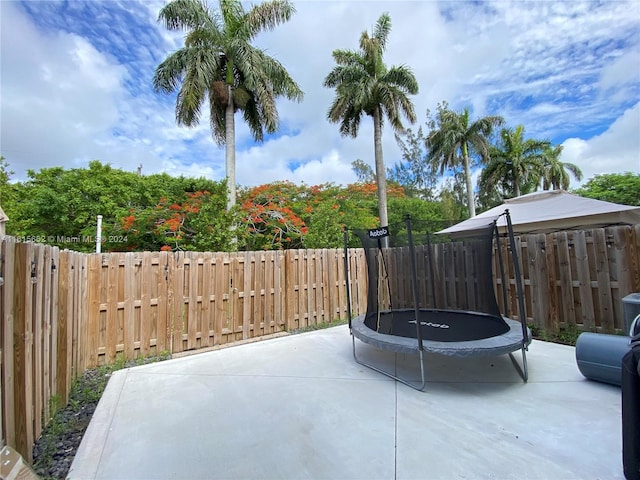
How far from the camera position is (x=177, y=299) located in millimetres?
4293

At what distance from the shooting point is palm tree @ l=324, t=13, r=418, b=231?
1173cm

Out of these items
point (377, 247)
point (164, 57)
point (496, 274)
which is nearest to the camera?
point (377, 247)

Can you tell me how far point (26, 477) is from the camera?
1504mm

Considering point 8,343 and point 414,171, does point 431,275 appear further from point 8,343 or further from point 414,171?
point 414,171

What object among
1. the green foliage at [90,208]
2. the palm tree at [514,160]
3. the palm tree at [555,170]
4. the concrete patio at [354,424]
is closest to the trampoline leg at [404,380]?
the concrete patio at [354,424]

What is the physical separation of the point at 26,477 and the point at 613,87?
13540 mm

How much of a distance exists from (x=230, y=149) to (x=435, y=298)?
320 inches

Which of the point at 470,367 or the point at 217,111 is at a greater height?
the point at 217,111

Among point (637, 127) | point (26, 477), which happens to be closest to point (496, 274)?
point (26, 477)

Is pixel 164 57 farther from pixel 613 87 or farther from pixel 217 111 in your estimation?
pixel 613 87

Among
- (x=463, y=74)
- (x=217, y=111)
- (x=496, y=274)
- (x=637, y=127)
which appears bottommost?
(x=496, y=274)

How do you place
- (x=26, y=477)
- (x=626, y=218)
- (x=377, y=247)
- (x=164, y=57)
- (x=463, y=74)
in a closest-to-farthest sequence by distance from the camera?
(x=26, y=477) → (x=377, y=247) → (x=626, y=218) → (x=164, y=57) → (x=463, y=74)

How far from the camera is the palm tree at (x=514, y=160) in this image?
18031mm

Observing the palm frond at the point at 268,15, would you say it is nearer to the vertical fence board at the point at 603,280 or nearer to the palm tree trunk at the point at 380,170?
the palm tree trunk at the point at 380,170
